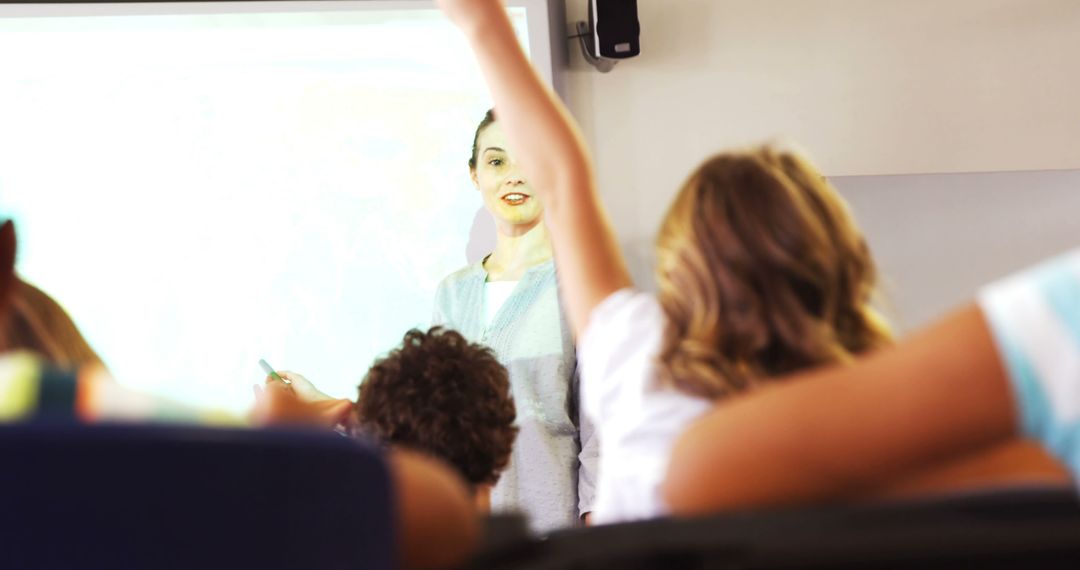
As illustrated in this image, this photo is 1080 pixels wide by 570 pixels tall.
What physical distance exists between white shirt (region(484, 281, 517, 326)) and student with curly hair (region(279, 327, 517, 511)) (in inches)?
72.5

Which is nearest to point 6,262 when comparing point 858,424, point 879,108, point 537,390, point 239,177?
point 858,424

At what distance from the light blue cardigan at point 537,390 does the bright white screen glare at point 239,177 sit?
0.16 meters

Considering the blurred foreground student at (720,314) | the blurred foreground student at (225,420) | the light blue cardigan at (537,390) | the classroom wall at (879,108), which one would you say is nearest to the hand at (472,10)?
the blurred foreground student at (720,314)

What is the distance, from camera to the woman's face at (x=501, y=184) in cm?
405

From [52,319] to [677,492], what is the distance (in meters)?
1.07

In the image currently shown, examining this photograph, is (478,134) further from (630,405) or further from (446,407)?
(630,405)

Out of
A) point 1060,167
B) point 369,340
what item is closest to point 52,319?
point 369,340

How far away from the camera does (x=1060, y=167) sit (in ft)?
14.6

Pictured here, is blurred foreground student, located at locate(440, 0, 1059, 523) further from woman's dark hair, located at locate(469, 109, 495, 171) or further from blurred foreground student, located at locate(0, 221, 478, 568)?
woman's dark hair, located at locate(469, 109, 495, 171)

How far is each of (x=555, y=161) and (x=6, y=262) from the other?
63cm

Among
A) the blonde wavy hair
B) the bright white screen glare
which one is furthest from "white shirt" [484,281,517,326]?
the blonde wavy hair

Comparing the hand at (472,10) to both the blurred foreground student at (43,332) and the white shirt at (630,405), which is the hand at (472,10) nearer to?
the white shirt at (630,405)

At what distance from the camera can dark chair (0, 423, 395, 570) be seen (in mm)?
604

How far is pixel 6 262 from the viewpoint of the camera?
1.01 m
